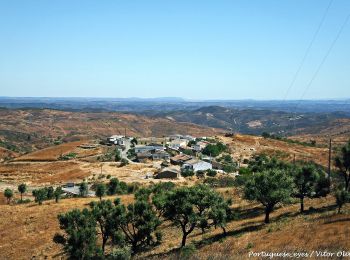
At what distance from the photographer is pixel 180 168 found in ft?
263

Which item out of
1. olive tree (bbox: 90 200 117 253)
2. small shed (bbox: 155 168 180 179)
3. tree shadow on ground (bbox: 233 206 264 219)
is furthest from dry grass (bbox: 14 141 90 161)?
olive tree (bbox: 90 200 117 253)

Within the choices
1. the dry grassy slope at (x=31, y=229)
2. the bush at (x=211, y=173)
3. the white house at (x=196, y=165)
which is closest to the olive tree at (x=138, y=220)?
the dry grassy slope at (x=31, y=229)

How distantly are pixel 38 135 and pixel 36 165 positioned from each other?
101737 millimetres

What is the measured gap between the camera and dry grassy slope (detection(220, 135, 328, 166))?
87.3 m

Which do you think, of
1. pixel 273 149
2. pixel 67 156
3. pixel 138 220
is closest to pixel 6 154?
pixel 67 156

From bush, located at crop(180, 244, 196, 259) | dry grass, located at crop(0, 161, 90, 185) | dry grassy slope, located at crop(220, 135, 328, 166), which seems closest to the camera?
bush, located at crop(180, 244, 196, 259)

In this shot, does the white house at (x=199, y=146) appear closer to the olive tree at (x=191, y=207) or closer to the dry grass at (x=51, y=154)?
the dry grass at (x=51, y=154)

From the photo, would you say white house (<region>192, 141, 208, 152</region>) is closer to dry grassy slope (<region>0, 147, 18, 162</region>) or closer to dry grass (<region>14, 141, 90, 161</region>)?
dry grass (<region>14, 141, 90, 161</region>)

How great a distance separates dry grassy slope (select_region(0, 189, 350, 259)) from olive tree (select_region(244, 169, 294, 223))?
172 centimetres

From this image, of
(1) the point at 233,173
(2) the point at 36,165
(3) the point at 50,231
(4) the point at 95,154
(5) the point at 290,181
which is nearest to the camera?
(5) the point at 290,181

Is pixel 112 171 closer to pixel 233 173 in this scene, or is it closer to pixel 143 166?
pixel 143 166

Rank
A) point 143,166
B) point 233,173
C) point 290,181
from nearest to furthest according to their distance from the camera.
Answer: point 290,181
point 233,173
point 143,166

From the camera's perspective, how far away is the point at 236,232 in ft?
107

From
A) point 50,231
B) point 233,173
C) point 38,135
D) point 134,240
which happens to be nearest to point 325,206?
point 134,240
